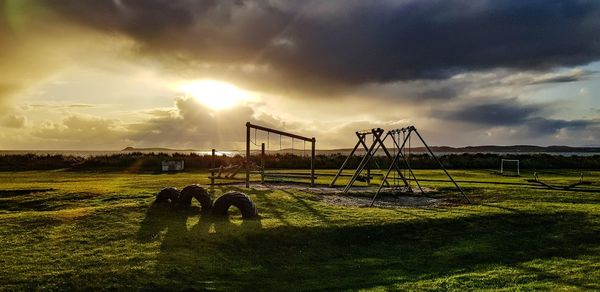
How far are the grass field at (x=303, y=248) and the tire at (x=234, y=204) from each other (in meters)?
0.59

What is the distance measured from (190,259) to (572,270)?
10582 mm

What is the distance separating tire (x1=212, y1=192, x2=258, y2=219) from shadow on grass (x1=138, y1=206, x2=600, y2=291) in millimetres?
826

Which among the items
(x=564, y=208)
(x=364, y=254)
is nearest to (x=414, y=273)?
(x=364, y=254)

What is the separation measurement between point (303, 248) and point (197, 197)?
6.47 meters

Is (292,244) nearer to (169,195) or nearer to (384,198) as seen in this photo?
(169,195)

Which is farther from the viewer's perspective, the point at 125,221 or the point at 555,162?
the point at 555,162

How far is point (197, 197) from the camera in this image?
18.5 m

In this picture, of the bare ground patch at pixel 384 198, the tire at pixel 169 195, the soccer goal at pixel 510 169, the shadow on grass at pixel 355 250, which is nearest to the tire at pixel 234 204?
the shadow on grass at pixel 355 250

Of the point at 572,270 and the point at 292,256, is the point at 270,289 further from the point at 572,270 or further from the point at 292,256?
the point at 572,270

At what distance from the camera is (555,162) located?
182 ft

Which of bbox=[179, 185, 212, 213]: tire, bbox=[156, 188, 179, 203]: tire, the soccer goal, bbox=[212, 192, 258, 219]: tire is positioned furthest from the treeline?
bbox=[212, 192, 258, 219]: tire

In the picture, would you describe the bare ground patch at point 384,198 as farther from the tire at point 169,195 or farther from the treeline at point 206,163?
the treeline at point 206,163

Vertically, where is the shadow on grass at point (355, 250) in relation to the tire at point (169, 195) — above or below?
below

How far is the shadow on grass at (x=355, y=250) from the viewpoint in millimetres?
11258
